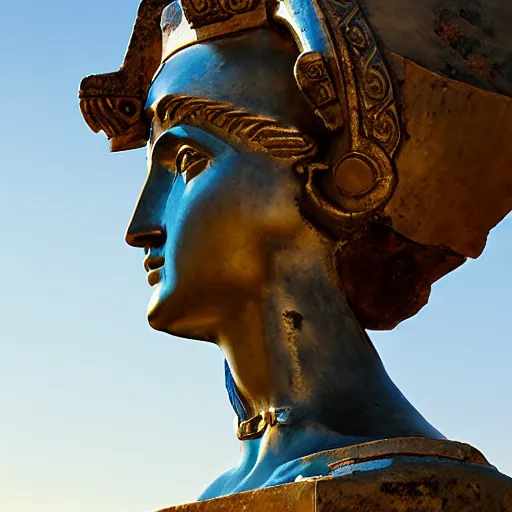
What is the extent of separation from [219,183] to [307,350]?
88 cm

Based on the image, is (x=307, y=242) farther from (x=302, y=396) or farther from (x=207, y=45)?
(x=207, y=45)

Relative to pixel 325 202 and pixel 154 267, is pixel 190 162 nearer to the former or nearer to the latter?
pixel 154 267

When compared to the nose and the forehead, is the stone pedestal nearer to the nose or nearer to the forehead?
the nose

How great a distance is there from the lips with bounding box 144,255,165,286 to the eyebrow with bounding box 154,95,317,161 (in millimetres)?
668

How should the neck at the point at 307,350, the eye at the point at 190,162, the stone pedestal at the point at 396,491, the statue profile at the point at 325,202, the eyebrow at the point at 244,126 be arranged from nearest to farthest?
the stone pedestal at the point at 396,491
the neck at the point at 307,350
the statue profile at the point at 325,202
the eyebrow at the point at 244,126
the eye at the point at 190,162

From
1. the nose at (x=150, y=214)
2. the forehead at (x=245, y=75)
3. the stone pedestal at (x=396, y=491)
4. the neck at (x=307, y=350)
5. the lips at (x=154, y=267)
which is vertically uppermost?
the forehead at (x=245, y=75)

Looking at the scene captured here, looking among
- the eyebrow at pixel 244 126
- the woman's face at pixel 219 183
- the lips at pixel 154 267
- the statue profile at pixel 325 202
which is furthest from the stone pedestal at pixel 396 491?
the eyebrow at pixel 244 126

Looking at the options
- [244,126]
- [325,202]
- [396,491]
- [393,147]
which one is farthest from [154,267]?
[396,491]

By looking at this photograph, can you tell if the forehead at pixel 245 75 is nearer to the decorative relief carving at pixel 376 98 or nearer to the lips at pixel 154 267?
the decorative relief carving at pixel 376 98

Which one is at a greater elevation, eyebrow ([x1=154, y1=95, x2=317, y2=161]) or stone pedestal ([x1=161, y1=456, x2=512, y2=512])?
eyebrow ([x1=154, y1=95, x2=317, y2=161])

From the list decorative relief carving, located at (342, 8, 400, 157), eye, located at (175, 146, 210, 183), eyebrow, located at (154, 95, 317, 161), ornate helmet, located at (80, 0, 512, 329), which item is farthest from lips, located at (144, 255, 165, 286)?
decorative relief carving, located at (342, 8, 400, 157)

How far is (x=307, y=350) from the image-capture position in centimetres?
608

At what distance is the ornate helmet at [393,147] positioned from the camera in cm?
611

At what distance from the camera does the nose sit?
653cm
